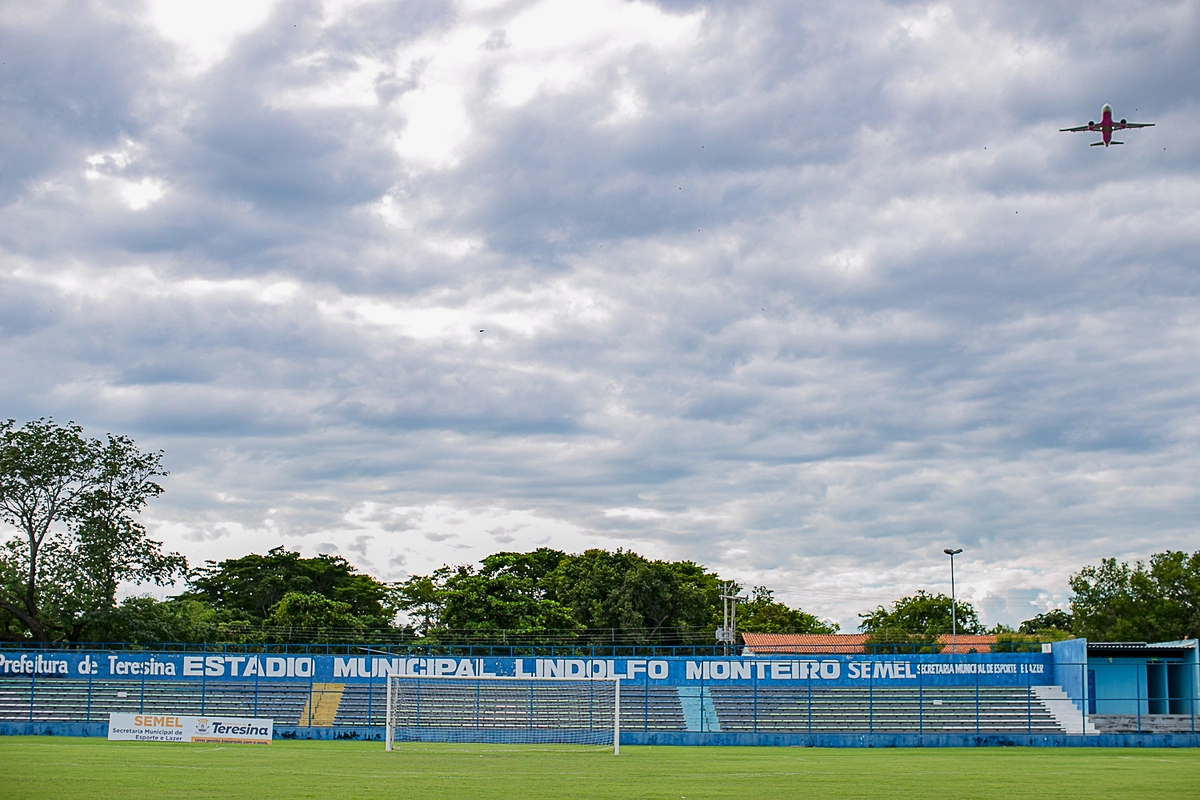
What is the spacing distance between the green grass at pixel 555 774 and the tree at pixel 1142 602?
2266 inches

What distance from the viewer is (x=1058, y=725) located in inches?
1847

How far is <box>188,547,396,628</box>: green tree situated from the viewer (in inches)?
3868

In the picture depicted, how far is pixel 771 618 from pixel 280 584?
50370mm

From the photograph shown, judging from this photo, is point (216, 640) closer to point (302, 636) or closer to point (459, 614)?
point (302, 636)

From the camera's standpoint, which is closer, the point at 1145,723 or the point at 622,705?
the point at 622,705

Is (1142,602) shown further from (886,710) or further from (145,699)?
(145,699)

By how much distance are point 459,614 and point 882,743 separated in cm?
4270

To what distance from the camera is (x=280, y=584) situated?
3875 inches

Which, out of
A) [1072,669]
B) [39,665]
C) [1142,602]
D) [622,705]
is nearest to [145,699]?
[39,665]

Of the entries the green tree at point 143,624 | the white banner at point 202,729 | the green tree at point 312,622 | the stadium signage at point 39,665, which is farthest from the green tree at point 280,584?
the white banner at point 202,729

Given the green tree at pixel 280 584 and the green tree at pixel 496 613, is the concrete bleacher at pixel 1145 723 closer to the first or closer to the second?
the green tree at pixel 496 613

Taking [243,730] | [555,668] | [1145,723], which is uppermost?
[555,668]

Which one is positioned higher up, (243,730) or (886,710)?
(243,730)

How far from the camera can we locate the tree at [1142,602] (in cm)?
8569
